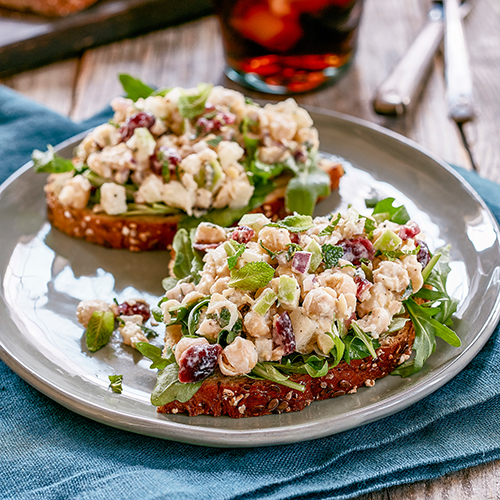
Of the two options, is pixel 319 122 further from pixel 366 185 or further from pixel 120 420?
pixel 120 420

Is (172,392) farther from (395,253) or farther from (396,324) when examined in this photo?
(395,253)

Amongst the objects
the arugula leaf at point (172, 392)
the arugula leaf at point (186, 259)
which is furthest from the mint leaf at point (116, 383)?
the arugula leaf at point (186, 259)

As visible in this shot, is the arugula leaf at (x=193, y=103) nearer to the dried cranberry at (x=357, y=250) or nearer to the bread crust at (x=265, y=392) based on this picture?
the dried cranberry at (x=357, y=250)

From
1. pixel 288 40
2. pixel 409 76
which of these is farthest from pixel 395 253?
pixel 409 76

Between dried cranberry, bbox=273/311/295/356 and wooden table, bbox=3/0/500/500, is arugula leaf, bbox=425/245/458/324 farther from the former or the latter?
wooden table, bbox=3/0/500/500

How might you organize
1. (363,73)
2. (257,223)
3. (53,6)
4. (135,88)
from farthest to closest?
(53,6), (363,73), (135,88), (257,223)

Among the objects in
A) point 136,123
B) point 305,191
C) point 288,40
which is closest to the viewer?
point 136,123
